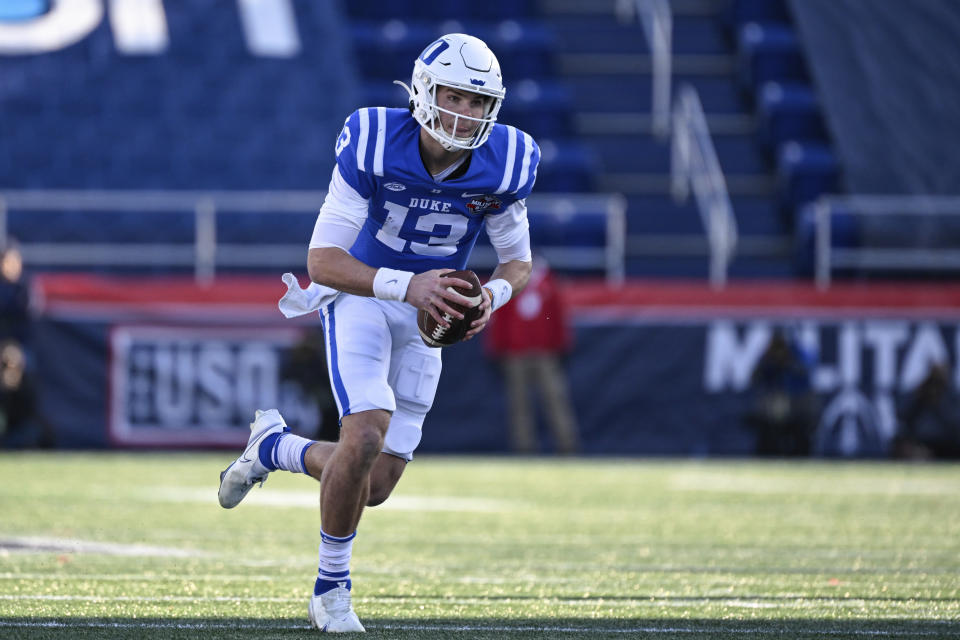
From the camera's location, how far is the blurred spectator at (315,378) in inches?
521

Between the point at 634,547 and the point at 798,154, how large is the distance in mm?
9209

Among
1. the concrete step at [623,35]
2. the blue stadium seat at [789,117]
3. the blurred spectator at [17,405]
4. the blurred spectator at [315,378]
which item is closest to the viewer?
the blurred spectator at [17,405]

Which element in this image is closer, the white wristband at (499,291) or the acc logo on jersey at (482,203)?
the white wristband at (499,291)

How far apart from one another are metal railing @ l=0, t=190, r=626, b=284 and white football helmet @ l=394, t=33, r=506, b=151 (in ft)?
29.2

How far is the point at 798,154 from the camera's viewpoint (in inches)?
619

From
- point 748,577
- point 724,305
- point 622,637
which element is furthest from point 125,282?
point 622,637

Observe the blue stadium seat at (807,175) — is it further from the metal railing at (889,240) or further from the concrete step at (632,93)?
the concrete step at (632,93)

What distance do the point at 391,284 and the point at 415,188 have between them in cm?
39

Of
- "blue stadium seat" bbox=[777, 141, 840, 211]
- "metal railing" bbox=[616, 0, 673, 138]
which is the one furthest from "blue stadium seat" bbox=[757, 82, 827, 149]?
"metal railing" bbox=[616, 0, 673, 138]

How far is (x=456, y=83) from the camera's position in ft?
16.0

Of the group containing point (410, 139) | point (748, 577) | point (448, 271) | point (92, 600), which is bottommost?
point (748, 577)

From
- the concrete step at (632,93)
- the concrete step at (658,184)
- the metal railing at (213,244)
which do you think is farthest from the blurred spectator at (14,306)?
the concrete step at (632,93)

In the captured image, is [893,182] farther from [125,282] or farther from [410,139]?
[410,139]

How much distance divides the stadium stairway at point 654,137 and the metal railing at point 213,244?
1.43m
